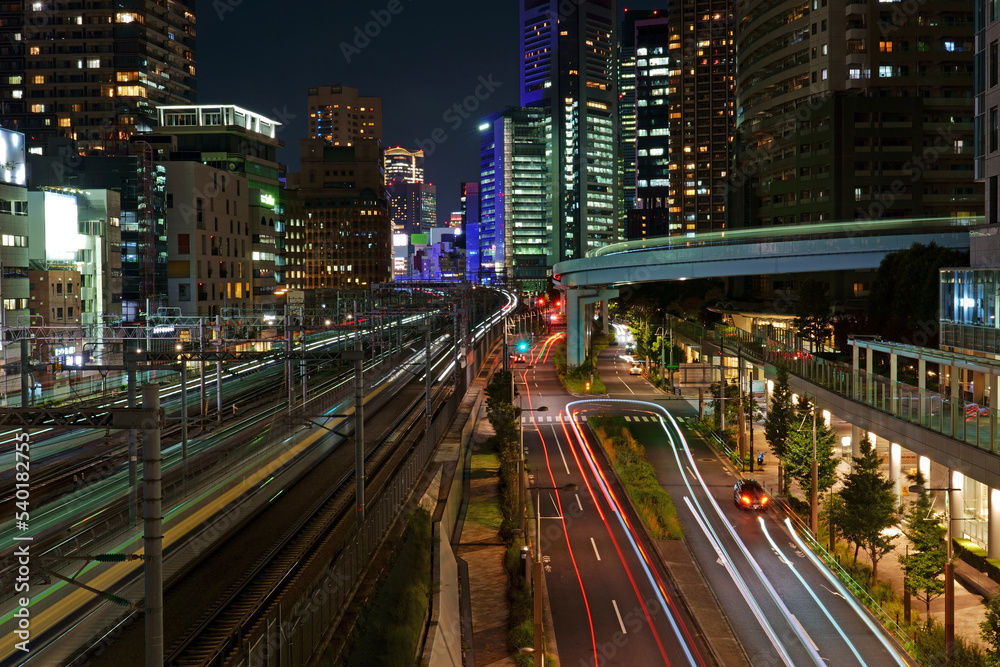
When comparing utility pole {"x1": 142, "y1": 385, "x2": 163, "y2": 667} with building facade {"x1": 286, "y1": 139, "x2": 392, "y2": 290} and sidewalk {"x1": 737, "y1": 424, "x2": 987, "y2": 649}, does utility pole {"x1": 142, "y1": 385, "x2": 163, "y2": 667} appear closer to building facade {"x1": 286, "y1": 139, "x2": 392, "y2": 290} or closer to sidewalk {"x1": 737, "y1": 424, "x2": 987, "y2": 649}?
sidewalk {"x1": 737, "y1": 424, "x2": 987, "y2": 649}

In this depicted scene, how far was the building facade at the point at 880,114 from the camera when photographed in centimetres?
7319

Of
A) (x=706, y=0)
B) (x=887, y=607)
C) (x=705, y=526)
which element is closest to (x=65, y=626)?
(x=887, y=607)

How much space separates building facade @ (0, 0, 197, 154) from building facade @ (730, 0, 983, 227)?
2868 inches

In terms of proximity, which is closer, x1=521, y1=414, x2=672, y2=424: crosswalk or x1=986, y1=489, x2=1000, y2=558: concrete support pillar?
x1=986, y1=489, x2=1000, y2=558: concrete support pillar

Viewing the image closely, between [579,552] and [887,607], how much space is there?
845cm

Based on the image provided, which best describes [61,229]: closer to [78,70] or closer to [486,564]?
[486,564]

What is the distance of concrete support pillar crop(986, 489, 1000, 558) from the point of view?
72.2 feet

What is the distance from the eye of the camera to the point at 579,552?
25578 mm

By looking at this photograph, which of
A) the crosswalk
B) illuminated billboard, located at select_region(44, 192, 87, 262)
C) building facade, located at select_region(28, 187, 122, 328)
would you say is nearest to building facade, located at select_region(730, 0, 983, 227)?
the crosswalk

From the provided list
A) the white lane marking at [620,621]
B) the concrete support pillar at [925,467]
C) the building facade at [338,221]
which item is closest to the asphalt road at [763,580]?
the white lane marking at [620,621]

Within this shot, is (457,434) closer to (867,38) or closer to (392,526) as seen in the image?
(392,526)

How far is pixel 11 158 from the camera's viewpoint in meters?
52.6

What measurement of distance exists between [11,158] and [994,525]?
180 feet

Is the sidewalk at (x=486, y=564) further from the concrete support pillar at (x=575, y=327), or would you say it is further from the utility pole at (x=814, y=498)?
the concrete support pillar at (x=575, y=327)
